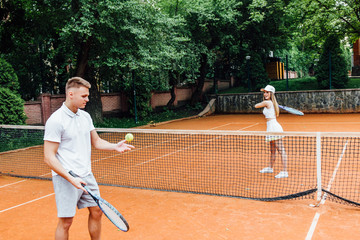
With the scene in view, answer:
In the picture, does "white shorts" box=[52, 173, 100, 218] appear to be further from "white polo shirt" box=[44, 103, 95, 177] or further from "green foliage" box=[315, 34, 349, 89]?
"green foliage" box=[315, 34, 349, 89]

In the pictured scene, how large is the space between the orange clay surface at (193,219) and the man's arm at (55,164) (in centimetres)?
159

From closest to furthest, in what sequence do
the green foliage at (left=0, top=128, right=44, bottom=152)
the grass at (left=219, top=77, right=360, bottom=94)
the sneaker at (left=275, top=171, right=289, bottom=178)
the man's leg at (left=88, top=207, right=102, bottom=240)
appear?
the man's leg at (left=88, top=207, right=102, bottom=240), the sneaker at (left=275, top=171, right=289, bottom=178), the green foliage at (left=0, top=128, right=44, bottom=152), the grass at (left=219, top=77, right=360, bottom=94)

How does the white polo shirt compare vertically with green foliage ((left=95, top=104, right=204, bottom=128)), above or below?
above

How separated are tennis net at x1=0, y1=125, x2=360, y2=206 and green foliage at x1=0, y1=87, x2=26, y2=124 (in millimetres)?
2344

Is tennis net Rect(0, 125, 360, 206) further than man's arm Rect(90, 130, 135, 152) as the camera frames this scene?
Yes

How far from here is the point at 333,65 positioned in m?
22.5

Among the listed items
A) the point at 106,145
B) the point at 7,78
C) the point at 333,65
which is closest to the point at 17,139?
the point at 7,78

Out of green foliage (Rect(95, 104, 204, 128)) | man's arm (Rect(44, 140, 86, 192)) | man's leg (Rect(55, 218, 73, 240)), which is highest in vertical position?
man's arm (Rect(44, 140, 86, 192))

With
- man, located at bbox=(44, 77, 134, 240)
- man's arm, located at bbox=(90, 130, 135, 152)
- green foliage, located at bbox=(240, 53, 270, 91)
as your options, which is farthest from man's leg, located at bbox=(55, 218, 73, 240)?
green foliage, located at bbox=(240, 53, 270, 91)

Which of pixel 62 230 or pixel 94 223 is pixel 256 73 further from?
pixel 62 230

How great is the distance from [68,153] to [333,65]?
22.8 metres

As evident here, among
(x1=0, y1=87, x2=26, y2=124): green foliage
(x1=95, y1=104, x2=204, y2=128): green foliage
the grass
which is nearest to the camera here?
(x1=0, y1=87, x2=26, y2=124): green foliage

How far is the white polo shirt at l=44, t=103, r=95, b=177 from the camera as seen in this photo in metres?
3.17

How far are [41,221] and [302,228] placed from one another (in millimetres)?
3825
